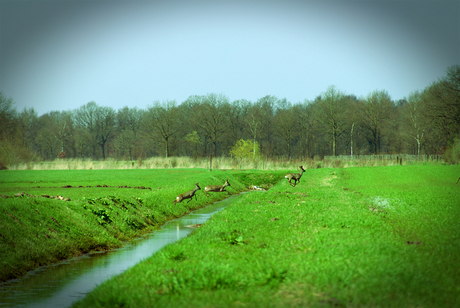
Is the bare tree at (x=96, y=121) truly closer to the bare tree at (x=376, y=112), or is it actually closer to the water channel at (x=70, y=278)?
the bare tree at (x=376, y=112)

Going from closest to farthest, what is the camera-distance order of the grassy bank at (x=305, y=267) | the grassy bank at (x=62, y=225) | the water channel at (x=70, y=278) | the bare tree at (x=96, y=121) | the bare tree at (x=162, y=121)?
the grassy bank at (x=305, y=267) < the water channel at (x=70, y=278) < the grassy bank at (x=62, y=225) < the bare tree at (x=162, y=121) < the bare tree at (x=96, y=121)

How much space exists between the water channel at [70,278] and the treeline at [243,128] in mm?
54980

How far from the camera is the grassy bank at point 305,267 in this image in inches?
213

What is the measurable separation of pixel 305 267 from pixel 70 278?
5.55 meters

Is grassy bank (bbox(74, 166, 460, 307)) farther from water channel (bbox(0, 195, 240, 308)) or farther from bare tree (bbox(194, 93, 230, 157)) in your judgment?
bare tree (bbox(194, 93, 230, 157))

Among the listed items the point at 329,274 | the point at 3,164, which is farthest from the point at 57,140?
the point at 329,274

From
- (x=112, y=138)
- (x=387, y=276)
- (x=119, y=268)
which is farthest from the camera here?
(x=112, y=138)

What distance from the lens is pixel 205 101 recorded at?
77.8 metres

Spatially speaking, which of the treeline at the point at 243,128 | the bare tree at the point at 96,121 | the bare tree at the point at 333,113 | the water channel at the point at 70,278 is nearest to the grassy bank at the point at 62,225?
the water channel at the point at 70,278

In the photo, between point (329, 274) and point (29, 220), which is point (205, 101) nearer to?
point (29, 220)

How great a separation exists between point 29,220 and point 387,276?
9469 mm

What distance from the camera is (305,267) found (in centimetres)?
671

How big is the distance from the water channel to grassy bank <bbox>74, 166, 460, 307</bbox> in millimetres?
1375

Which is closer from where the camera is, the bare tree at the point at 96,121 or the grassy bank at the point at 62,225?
the grassy bank at the point at 62,225
